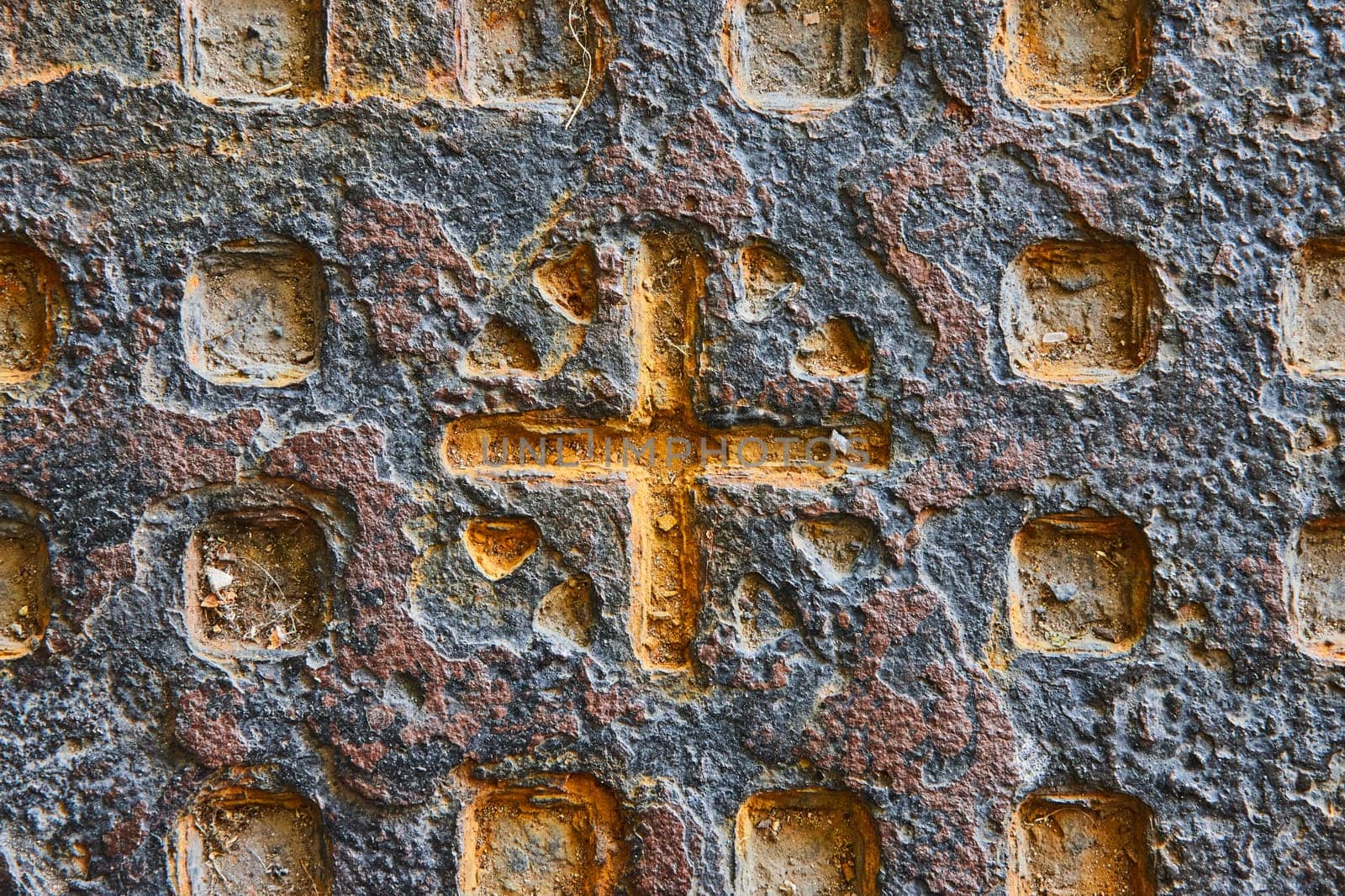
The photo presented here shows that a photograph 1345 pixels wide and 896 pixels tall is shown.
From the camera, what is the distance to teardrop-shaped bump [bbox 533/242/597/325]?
146 cm

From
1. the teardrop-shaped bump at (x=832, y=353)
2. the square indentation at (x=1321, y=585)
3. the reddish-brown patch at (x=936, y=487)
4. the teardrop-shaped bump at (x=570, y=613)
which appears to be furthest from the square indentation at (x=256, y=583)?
the square indentation at (x=1321, y=585)

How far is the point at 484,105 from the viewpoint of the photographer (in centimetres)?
146

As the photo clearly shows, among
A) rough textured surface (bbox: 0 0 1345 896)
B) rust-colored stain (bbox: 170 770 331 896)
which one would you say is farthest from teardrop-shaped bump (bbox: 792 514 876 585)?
rust-colored stain (bbox: 170 770 331 896)

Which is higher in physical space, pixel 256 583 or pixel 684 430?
pixel 684 430

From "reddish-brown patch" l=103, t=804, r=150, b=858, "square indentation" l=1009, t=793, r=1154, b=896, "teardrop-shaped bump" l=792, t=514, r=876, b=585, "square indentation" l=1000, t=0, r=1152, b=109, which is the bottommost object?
"square indentation" l=1009, t=793, r=1154, b=896

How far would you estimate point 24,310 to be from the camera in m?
1.47

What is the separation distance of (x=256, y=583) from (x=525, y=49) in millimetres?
888

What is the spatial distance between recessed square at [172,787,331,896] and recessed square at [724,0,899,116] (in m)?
1.25

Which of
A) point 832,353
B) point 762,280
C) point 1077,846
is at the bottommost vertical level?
point 1077,846

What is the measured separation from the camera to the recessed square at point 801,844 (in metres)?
1.45

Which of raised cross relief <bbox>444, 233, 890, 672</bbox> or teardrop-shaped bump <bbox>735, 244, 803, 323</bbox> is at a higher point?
teardrop-shaped bump <bbox>735, 244, 803, 323</bbox>

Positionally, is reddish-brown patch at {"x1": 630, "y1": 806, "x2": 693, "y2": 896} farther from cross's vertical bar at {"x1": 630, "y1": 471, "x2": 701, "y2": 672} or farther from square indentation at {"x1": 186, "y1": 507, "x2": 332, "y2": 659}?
square indentation at {"x1": 186, "y1": 507, "x2": 332, "y2": 659}

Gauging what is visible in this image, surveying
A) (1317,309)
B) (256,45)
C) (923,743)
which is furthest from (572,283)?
(1317,309)

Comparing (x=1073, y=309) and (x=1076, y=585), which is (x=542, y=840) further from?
(x=1073, y=309)
